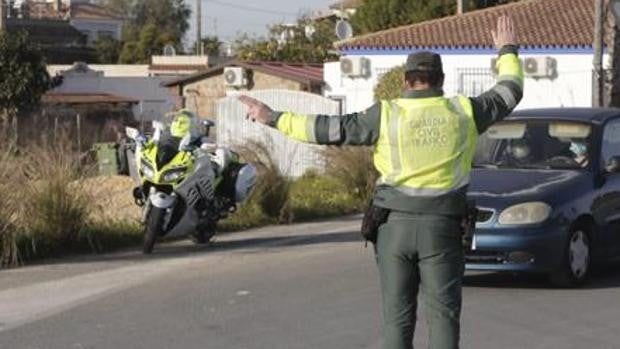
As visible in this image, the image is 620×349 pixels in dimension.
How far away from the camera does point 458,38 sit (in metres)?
40.8

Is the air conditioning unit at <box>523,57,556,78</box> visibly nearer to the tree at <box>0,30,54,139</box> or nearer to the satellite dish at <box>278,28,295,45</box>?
the tree at <box>0,30,54,139</box>

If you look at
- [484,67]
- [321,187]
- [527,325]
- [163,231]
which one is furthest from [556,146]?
[484,67]

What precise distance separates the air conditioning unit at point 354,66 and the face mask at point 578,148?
2970 centimetres

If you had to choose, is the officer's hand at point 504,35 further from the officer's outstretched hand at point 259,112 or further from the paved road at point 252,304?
the paved road at point 252,304

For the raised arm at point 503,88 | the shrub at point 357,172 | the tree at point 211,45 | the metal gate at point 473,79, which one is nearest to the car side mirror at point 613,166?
the raised arm at point 503,88

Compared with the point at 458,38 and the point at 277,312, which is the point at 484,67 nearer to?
the point at 458,38

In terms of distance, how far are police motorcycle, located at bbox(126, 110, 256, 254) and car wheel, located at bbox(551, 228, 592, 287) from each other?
411 centimetres

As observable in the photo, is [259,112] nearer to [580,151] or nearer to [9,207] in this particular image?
[580,151]

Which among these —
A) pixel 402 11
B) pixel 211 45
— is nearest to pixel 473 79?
pixel 402 11

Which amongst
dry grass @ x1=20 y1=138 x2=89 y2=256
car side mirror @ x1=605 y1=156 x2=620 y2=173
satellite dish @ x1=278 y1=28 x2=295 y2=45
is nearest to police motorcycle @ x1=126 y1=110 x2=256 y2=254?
dry grass @ x1=20 y1=138 x2=89 y2=256

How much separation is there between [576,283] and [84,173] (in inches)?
202

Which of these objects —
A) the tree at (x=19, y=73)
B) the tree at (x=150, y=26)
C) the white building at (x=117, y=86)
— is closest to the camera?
the tree at (x=19, y=73)

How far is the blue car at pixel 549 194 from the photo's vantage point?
10.1m

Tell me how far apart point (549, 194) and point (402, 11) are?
48104mm
